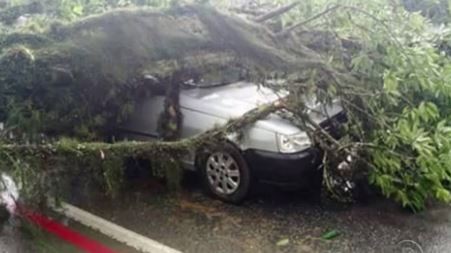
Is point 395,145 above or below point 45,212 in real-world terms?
above

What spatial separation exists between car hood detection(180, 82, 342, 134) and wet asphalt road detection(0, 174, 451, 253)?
754mm

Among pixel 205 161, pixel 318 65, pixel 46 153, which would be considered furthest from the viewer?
pixel 205 161

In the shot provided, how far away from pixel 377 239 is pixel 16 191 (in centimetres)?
324

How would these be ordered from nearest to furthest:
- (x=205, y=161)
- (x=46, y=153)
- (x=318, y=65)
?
(x=46, y=153), (x=318, y=65), (x=205, y=161)

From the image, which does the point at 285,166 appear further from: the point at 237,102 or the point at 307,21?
the point at 307,21

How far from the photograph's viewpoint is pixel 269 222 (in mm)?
5098

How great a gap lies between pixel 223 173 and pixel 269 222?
2.22 feet

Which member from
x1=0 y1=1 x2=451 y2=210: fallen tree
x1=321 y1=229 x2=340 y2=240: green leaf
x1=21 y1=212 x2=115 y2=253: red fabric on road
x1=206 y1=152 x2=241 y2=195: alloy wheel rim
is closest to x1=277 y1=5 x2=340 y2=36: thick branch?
x1=0 y1=1 x2=451 y2=210: fallen tree

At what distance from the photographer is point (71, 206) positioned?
5.45 metres

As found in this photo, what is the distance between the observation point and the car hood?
511cm

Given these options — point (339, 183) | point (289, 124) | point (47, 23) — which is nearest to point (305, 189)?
point (339, 183)

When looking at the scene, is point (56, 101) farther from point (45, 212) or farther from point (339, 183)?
point (339, 183)

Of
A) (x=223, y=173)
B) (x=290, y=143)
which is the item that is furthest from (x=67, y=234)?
(x=290, y=143)

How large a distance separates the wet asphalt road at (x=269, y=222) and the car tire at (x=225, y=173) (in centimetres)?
13
